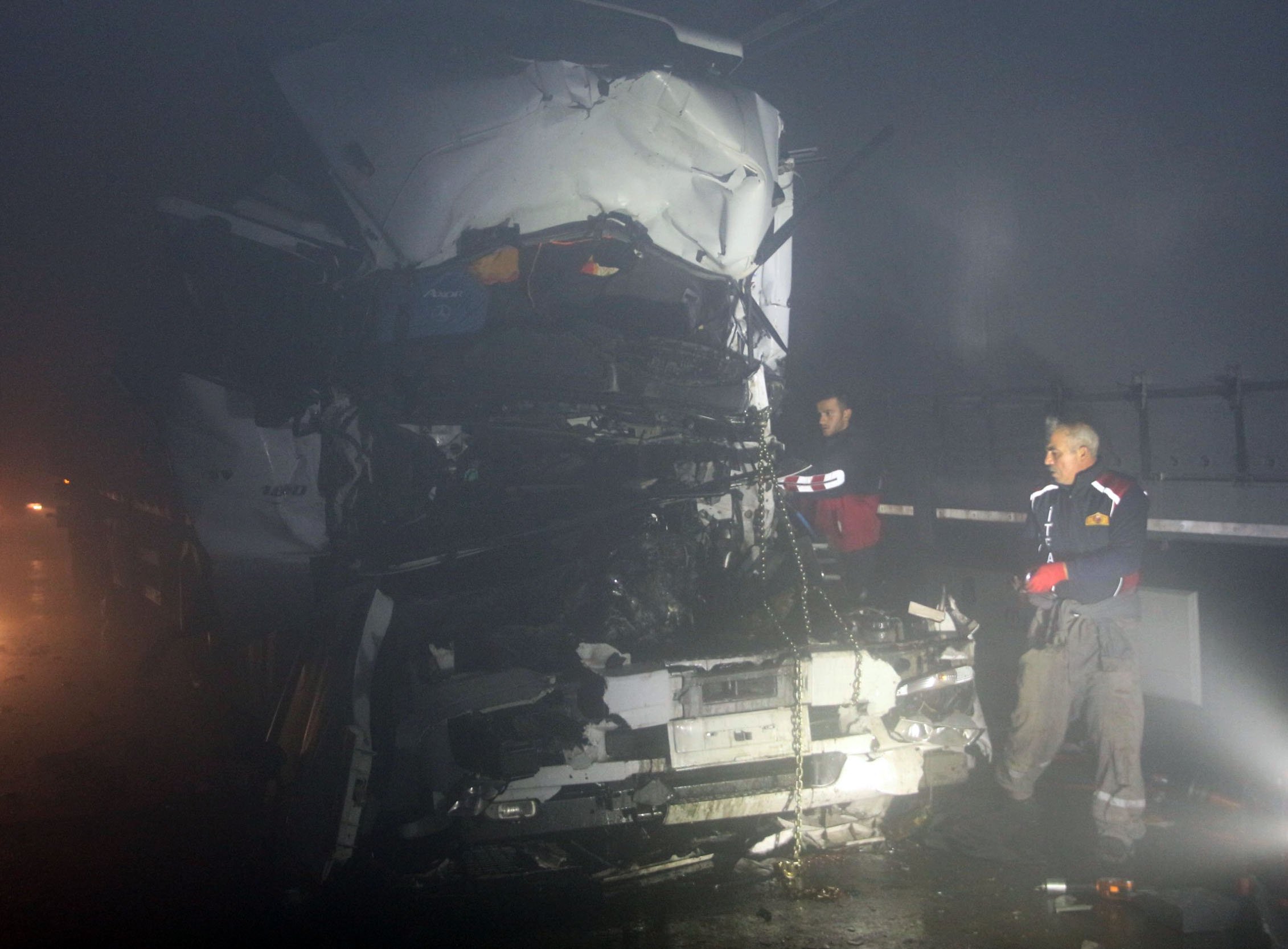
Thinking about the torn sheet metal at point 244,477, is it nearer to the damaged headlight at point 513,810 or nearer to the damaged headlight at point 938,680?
the damaged headlight at point 513,810

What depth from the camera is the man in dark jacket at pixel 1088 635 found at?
12.2ft

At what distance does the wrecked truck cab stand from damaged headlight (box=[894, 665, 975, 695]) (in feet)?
0.05

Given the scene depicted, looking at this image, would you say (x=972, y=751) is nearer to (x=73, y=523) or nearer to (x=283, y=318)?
(x=283, y=318)

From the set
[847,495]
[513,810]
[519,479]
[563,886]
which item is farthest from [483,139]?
[563,886]

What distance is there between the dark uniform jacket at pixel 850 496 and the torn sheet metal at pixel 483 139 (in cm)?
160

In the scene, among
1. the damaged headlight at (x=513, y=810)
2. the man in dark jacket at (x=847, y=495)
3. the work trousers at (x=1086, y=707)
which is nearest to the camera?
the damaged headlight at (x=513, y=810)

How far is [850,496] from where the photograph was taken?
16.6ft

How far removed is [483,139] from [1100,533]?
3.53 metres

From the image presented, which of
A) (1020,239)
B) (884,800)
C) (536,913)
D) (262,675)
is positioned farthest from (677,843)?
(1020,239)

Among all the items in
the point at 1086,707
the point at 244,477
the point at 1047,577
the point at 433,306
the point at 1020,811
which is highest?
the point at 433,306

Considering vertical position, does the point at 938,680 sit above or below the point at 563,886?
above

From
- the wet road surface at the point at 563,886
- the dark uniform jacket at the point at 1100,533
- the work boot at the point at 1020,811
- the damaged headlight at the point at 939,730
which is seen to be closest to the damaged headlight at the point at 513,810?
the wet road surface at the point at 563,886

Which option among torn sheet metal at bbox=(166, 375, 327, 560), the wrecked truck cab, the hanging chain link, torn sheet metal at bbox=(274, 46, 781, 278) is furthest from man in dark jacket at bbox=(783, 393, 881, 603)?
torn sheet metal at bbox=(166, 375, 327, 560)

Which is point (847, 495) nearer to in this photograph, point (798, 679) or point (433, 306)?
point (798, 679)
